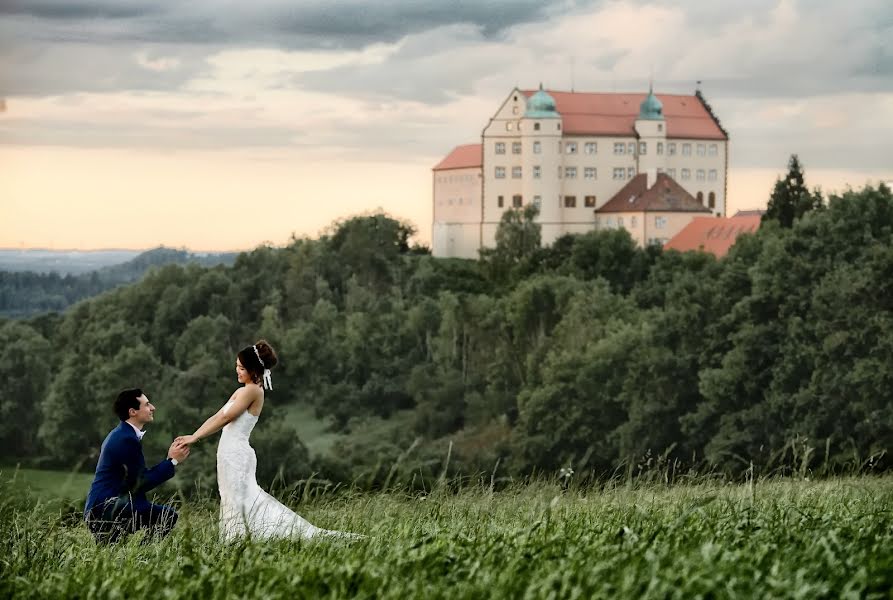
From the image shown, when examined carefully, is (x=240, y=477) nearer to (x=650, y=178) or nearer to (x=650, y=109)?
(x=650, y=178)

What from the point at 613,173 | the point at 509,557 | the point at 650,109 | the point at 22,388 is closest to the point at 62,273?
the point at 22,388

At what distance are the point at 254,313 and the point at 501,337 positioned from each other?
763 inches

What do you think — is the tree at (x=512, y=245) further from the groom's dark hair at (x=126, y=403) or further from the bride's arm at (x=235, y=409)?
the groom's dark hair at (x=126, y=403)

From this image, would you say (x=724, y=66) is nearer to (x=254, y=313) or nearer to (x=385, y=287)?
(x=385, y=287)

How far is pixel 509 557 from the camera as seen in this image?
446 cm

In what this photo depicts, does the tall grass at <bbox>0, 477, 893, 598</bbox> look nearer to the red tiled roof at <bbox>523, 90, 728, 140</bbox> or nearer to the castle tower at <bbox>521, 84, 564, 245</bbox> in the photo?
the castle tower at <bbox>521, 84, 564, 245</bbox>

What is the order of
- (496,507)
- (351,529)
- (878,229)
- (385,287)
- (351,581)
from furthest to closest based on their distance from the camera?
(385,287) → (878,229) → (496,507) → (351,529) → (351,581)

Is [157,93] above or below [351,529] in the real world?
above

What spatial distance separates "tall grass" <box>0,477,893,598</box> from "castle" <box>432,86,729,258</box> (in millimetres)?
89264

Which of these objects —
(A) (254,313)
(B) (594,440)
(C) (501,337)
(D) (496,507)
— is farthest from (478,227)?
(D) (496,507)

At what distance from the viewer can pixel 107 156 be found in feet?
320

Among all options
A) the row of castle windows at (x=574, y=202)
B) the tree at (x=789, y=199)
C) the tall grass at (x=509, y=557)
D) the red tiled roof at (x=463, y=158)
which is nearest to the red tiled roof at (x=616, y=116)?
the row of castle windows at (x=574, y=202)

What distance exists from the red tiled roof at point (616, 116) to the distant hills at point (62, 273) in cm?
2980

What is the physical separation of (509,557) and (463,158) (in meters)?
98.4
